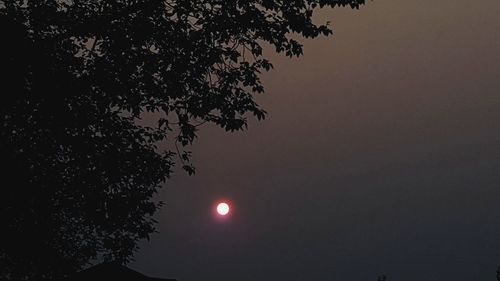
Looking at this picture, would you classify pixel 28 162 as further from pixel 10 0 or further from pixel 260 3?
pixel 260 3

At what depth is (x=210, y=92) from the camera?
15.0 metres

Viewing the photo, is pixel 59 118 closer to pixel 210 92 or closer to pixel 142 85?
pixel 142 85

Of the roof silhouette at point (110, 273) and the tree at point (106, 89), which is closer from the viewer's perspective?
the tree at point (106, 89)

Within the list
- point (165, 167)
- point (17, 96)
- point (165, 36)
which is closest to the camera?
point (17, 96)

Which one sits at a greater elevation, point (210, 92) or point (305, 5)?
point (305, 5)

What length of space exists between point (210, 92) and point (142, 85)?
167 cm

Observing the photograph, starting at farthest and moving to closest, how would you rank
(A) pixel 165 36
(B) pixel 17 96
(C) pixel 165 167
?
1. (C) pixel 165 167
2. (A) pixel 165 36
3. (B) pixel 17 96

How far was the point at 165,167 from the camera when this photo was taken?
15.2m

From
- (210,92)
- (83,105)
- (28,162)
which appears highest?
(210,92)

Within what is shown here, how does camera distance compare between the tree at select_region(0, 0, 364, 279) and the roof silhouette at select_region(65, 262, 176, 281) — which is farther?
the roof silhouette at select_region(65, 262, 176, 281)

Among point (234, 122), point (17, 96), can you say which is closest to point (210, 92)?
point (234, 122)

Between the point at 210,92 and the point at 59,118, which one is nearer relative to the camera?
the point at 59,118

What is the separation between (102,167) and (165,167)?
1.56 metres

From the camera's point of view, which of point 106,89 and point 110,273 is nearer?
point 106,89
